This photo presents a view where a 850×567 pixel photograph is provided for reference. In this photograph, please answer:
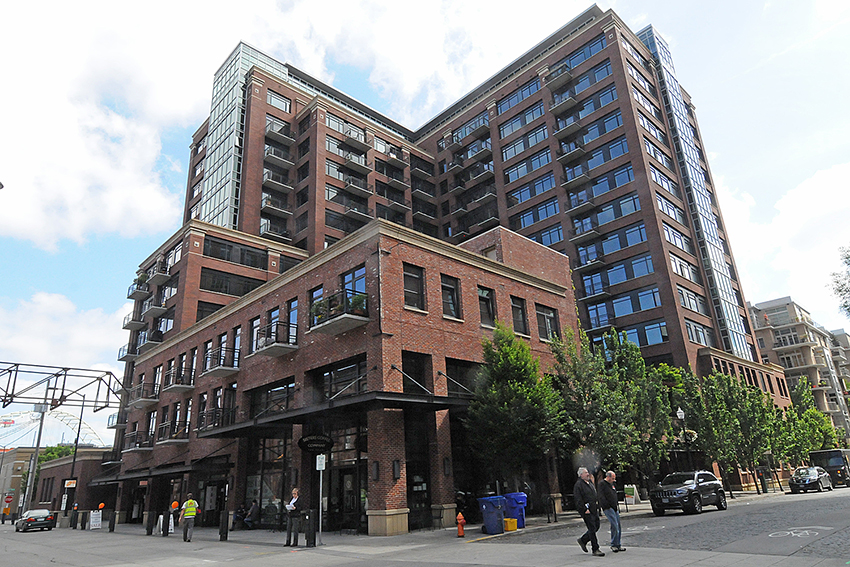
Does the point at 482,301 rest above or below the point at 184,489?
above

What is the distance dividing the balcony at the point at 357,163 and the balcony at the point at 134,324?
2687cm

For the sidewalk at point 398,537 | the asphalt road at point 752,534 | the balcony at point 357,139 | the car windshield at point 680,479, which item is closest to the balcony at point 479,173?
the balcony at point 357,139

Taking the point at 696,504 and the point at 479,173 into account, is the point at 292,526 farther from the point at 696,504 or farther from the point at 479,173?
the point at 479,173

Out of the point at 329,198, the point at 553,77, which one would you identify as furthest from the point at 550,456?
the point at 553,77

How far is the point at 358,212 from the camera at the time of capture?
5975 cm

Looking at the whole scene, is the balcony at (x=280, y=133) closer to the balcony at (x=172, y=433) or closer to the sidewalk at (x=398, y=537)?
the balcony at (x=172, y=433)

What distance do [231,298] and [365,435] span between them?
95.2 ft

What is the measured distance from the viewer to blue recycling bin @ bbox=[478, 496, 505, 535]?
18875 mm

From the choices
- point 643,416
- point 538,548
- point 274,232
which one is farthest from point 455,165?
point 538,548

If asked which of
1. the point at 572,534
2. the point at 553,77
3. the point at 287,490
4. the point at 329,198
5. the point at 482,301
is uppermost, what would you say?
the point at 553,77

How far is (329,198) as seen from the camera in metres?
59.3

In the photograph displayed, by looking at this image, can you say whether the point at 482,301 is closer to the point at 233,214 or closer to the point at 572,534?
the point at 572,534

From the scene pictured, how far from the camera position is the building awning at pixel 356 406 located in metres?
18.9

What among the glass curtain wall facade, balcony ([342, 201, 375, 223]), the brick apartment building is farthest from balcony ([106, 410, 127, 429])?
the glass curtain wall facade
